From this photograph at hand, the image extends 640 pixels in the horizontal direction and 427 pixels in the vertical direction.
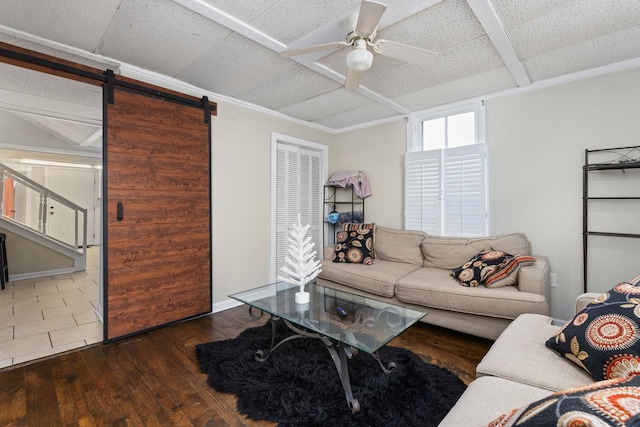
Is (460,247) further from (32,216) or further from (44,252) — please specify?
(32,216)

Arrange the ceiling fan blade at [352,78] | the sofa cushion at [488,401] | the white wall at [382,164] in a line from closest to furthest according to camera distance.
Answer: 1. the sofa cushion at [488,401]
2. the ceiling fan blade at [352,78]
3. the white wall at [382,164]

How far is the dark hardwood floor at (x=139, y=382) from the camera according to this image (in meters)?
1.66

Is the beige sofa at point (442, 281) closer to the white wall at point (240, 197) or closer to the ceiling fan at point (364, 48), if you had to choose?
the white wall at point (240, 197)

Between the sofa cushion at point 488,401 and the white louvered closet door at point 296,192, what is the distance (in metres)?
3.05

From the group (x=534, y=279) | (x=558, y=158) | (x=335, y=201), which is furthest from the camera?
(x=335, y=201)

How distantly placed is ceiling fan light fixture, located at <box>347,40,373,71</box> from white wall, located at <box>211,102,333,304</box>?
6.54 ft

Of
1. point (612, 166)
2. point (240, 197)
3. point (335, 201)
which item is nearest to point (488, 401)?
point (612, 166)

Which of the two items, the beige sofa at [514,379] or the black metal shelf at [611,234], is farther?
the black metal shelf at [611,234]

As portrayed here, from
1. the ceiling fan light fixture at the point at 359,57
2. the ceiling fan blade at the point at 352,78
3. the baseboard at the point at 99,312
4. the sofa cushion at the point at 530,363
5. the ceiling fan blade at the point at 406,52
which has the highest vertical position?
the ceiling fan blade at the point at 406,52

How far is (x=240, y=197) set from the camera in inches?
139

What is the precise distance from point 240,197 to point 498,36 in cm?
288

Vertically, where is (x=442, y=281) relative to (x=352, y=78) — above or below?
below

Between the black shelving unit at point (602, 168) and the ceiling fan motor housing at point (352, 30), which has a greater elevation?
the ceiling fan motor housing at point (352, 30)

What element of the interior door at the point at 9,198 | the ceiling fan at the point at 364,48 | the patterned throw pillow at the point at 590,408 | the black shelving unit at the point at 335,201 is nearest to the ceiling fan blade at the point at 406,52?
the ceiling fan at the point at 364,48
